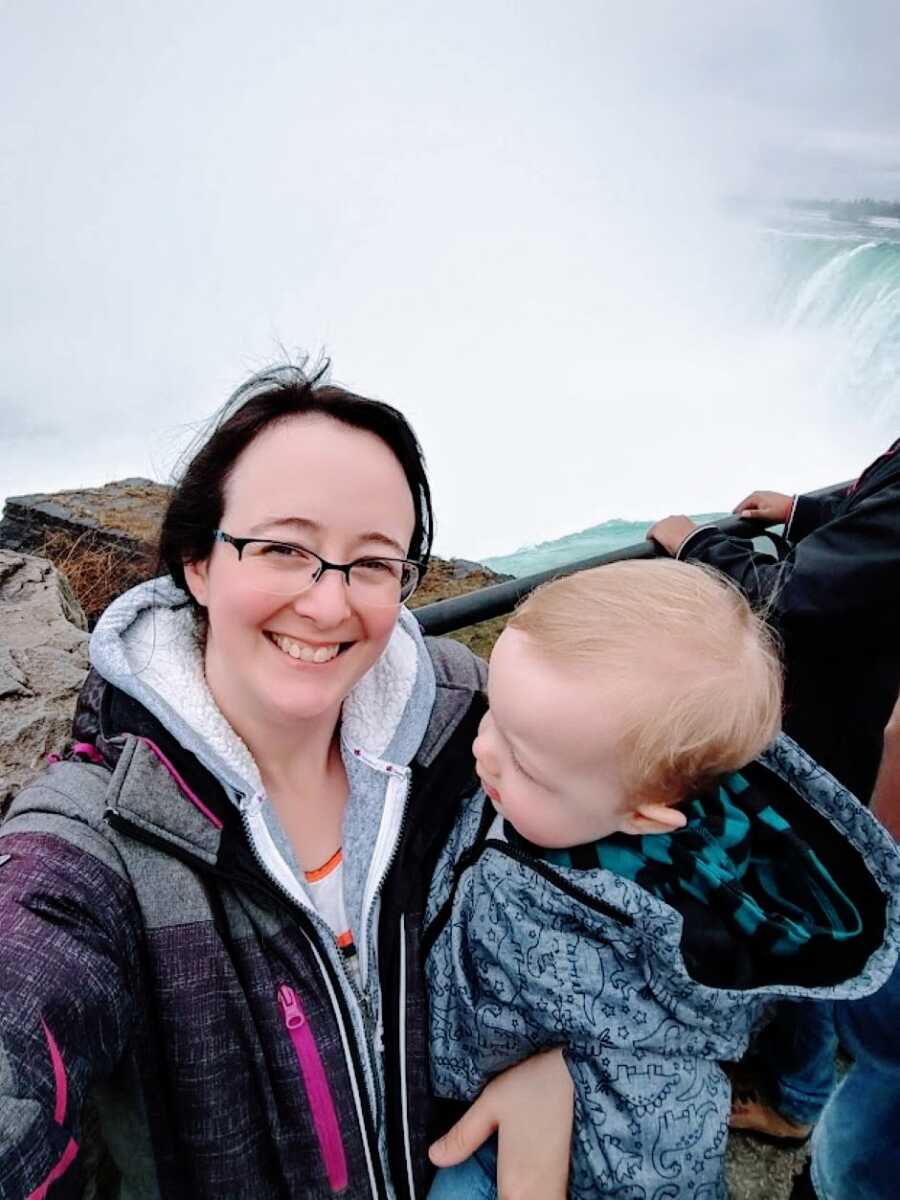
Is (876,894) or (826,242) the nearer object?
(876,894)

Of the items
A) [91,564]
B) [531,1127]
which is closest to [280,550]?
[531,1127]

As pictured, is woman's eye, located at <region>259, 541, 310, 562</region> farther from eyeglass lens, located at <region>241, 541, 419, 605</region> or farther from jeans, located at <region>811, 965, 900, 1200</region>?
jeans, located at <region>811, 965, 900, 1200</region>

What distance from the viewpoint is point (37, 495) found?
5.00 metres

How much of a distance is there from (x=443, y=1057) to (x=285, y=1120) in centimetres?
22

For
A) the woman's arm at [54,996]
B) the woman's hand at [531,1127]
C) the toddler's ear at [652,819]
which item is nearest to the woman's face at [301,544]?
the woman's arm at [54,996]

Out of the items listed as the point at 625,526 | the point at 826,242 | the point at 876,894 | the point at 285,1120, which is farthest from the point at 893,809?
the point at 826,242

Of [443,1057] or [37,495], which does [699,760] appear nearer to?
[443,1057]

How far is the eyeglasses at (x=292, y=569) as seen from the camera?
3.35ft

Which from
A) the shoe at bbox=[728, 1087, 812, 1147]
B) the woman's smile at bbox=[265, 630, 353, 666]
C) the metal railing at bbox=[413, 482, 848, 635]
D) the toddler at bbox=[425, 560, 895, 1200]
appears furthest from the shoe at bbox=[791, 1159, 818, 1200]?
the woman's smile at bbox=[265, 630, 353, 666]

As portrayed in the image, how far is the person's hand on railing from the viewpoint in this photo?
183 cm

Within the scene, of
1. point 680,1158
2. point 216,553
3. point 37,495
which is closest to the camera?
point 680,1158

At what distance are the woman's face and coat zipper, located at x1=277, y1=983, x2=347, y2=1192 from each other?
0.35m

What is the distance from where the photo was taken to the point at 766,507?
208cm

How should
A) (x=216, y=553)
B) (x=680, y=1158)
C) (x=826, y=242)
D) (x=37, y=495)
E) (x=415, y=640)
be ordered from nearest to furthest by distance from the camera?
1. (x=680, y=1158)
2. (x=216, y=553)
3. (x=415, y=640)
4. (x=37, y=495)
5. (x=826, y=242)
